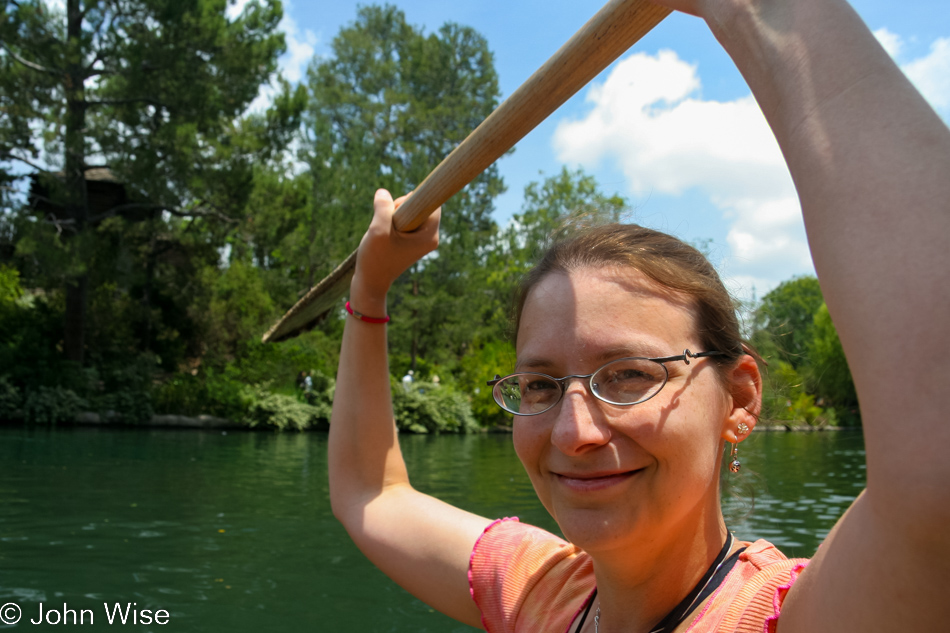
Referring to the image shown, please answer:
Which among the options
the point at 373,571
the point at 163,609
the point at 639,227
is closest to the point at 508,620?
the point at 639,227

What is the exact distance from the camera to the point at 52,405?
1377 cm

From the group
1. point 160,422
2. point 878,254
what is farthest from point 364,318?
point 160,422

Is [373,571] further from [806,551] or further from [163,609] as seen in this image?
[806,551]

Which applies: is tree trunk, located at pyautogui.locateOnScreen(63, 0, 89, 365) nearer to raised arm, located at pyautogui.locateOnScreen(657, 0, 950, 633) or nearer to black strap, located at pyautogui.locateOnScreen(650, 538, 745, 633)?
black strap, located at pyautogui.locateOnScreen(650, 538, 745, 633)

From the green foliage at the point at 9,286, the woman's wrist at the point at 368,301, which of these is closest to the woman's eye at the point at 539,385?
the woman's wrist at the point at 368,301

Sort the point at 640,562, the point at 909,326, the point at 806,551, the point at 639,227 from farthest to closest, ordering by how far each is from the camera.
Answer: the point at 806,551, the point at 639,227, the point at 640,562, the point at 909,326

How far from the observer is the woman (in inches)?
17.0

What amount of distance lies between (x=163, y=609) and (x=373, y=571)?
3.75 feet

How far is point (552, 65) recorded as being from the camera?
966 mm

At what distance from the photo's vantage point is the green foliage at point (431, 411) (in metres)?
17.5

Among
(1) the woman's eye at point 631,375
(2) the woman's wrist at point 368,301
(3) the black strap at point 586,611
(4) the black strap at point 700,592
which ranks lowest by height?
(3) the black strap at point 586,611

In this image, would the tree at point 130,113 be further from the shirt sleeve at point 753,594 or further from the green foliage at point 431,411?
the shirt sleeve at point 753,594

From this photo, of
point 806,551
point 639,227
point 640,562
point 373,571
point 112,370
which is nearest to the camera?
point 640,562

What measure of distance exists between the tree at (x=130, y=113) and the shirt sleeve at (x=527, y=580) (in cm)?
1434
